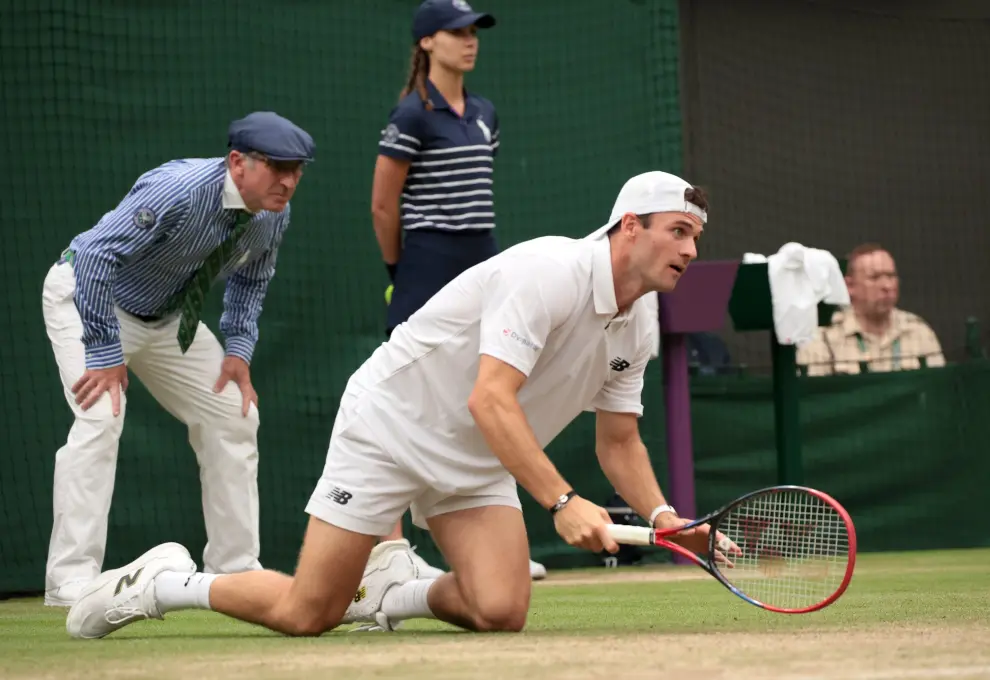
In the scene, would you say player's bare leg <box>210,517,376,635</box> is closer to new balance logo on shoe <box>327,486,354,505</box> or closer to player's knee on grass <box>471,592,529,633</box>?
new balance logo on shoe <box>327,486,354,505</box>

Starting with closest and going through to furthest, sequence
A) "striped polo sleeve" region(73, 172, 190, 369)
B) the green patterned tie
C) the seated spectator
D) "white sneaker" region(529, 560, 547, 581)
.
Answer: "striped polo sleeve" region(73, 172, 190, 369)
the green patterned tie
"white sneaker" region(529, 560, 547, 581)
the seated spectator

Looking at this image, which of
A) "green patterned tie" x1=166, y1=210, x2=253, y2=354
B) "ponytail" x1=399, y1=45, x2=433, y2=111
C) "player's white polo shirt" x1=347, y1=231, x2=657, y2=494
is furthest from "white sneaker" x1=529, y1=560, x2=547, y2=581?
"player's white polo shirt" x1=347, y1=231, x2=657, y2=494

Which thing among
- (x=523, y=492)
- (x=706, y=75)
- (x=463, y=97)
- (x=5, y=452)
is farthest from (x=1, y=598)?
(x=706, y=75)

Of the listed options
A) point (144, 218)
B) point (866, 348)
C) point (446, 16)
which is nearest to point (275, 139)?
point (144, 218)

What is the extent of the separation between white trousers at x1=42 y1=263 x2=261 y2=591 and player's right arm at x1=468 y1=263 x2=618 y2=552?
2415 mm

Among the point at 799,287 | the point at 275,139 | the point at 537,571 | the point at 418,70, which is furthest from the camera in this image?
the point at 799,287

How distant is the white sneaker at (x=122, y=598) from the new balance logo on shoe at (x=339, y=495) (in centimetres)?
46

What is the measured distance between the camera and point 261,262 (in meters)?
6.74

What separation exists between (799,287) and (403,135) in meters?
2.26

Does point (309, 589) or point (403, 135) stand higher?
point (403, 135)

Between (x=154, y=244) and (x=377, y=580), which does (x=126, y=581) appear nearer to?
(x=377, y=580)

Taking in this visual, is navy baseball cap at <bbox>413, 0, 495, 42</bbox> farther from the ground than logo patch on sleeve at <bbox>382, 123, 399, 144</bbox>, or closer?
farther from the ground

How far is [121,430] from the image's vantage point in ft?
21.7

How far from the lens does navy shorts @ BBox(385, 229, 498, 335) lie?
6621mm
